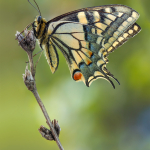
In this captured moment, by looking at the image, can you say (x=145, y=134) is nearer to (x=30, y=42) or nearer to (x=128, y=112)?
(x=128, y=112)

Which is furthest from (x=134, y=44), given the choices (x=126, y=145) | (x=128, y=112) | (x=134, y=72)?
(x=126, y=145)

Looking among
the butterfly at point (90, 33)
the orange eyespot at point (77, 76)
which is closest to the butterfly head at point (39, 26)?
the butterfly at point (90, 33)

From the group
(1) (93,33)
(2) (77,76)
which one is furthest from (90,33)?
(2) (77,76)

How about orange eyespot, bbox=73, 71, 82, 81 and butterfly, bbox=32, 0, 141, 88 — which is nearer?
butterfly, bbox=32, 0, 141, 88

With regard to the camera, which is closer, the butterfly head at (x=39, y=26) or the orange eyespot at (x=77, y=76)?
the butterfly head at (x=39, y=26)

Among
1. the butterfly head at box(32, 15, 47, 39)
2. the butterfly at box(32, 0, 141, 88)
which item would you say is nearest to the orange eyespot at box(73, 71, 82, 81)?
the butterfly at box(32, 0, 141, 88)

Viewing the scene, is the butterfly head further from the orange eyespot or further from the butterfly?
the orange eyespot

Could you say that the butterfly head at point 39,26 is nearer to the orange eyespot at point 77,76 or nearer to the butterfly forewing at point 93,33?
the butterfly forewing at point 93,33
